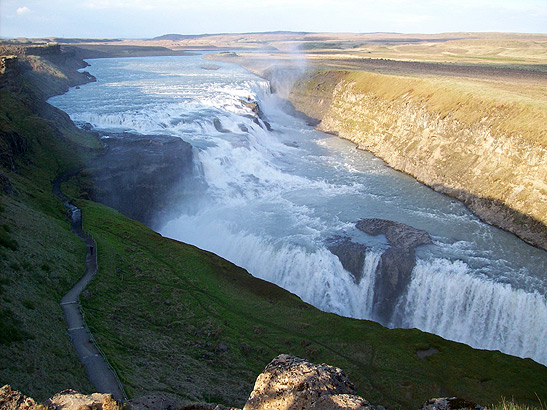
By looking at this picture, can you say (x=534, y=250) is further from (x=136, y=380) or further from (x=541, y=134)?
(x=136, y=380)

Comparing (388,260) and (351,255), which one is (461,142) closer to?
(388,260)

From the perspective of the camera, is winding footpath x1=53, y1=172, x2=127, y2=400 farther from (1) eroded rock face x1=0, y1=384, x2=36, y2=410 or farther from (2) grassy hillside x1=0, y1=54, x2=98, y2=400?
(1) eroded rock face x1=0, y1=384, x2=36, y2=410

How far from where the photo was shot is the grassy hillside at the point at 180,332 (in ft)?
52.0

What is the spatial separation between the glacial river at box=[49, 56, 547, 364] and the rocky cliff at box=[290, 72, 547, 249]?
1.79 metres

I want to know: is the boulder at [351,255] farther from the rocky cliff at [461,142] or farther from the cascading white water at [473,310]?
the rocky cliff at [461,142]

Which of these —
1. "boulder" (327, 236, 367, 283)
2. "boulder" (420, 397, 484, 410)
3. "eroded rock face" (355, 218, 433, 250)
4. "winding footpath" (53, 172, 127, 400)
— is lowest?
"boulder" (327, 236, 367, 283)

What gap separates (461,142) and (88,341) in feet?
133

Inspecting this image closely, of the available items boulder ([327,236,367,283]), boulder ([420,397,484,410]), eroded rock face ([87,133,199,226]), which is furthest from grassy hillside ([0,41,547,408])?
boulder ([420,397,484,410])

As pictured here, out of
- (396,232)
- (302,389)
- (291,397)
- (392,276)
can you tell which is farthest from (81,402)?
(396,232)

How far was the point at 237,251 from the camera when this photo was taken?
34688mm

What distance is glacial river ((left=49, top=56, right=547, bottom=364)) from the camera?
90.4ft

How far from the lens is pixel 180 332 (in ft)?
69.8

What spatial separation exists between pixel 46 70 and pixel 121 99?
21.2m

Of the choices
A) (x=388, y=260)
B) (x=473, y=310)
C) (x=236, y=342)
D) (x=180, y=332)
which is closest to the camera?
(x=236, y=342)
